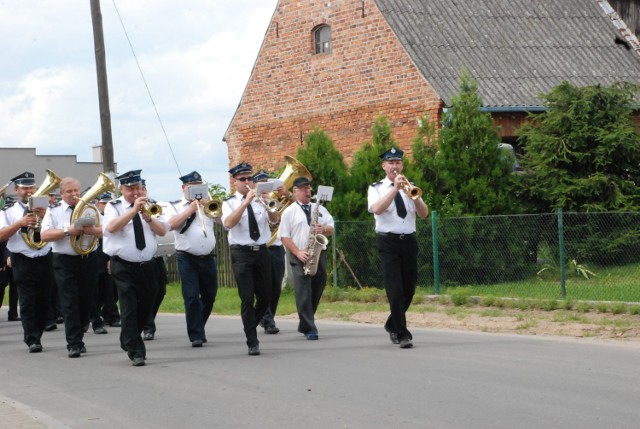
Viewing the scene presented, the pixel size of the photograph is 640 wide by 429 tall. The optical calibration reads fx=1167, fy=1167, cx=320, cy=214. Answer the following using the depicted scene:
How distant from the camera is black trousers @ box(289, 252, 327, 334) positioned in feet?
46.9

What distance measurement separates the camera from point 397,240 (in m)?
12.7

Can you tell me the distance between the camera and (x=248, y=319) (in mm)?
12680

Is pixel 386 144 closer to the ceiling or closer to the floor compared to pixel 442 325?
closer to the ceiling

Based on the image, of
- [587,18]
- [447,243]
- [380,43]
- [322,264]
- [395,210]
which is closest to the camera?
[395,210]

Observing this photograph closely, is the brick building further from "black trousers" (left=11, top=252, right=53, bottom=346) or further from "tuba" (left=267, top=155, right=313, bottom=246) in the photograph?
"black trousers" (left=11, top=252, right=53, bottom=346)

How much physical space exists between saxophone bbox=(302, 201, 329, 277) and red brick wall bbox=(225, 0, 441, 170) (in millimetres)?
12661

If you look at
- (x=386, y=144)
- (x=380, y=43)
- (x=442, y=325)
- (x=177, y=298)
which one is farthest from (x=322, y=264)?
(x=380, y=43)

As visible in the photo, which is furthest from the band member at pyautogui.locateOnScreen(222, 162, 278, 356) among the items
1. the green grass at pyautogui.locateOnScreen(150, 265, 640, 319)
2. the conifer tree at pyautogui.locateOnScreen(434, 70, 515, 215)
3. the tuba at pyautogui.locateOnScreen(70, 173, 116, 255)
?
the conifer tree at pyautogui.locateOnScreen(434, 70, 515, 215)

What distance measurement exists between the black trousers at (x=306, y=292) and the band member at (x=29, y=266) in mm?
3077

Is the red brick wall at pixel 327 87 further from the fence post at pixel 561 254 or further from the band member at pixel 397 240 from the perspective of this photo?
the band member at pixel 397 240

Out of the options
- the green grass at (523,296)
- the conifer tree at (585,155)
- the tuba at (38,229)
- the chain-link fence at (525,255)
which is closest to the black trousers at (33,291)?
the tuba at (38,229)

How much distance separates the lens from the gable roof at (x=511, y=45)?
27391mm

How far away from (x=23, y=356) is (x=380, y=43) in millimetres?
16277

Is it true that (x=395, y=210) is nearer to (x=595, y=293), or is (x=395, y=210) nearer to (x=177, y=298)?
(x=595, y=293)
